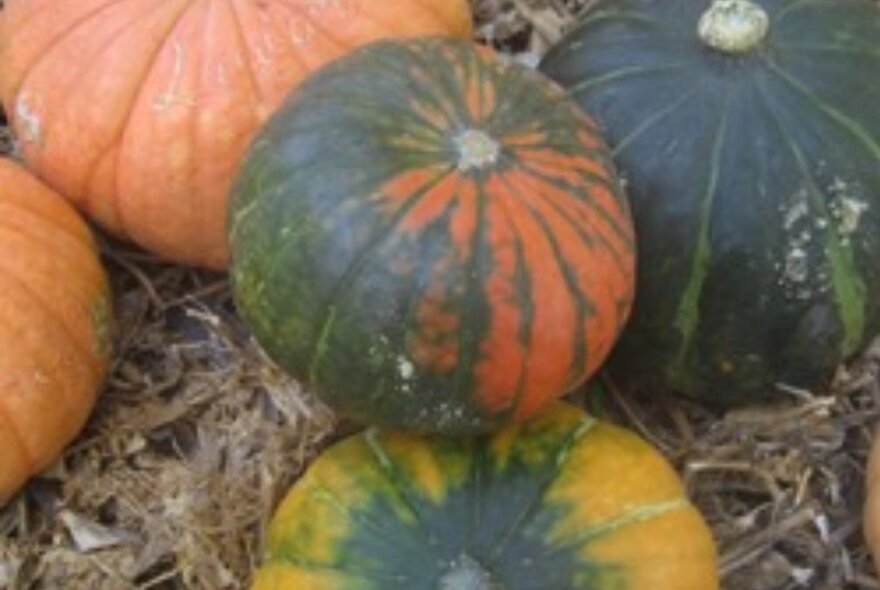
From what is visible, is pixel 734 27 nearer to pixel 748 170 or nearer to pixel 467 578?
pixel 748 170

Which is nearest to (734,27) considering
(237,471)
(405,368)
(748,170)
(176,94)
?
(748,170)

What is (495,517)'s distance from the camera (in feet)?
7.50

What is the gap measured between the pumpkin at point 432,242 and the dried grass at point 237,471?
1.32 ft

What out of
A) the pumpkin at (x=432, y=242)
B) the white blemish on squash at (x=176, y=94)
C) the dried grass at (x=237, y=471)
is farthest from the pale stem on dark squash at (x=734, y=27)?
the white blemish on squash at (x=176, y=94)

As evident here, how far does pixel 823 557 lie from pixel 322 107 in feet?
3.48

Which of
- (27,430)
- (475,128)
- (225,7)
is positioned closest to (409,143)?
(475,128)

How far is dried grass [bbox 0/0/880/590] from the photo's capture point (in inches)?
103

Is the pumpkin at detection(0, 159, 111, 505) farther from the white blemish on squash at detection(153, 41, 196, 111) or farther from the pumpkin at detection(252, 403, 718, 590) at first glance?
the pumpkin at detection(252, 403, 718, 590)

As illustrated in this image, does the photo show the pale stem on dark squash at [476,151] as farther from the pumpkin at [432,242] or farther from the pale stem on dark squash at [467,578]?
the pale stem on dark squash at [467,578]

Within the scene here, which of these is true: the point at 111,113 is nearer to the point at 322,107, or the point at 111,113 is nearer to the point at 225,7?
the point at 225,7

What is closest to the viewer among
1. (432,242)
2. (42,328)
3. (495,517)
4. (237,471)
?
(432,242)

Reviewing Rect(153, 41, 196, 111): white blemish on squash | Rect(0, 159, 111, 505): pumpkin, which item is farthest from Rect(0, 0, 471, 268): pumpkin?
Rect(0, 159, 111, 505): pumpkin

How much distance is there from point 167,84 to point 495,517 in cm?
88

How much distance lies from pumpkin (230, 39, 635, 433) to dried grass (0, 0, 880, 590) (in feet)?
1.32
